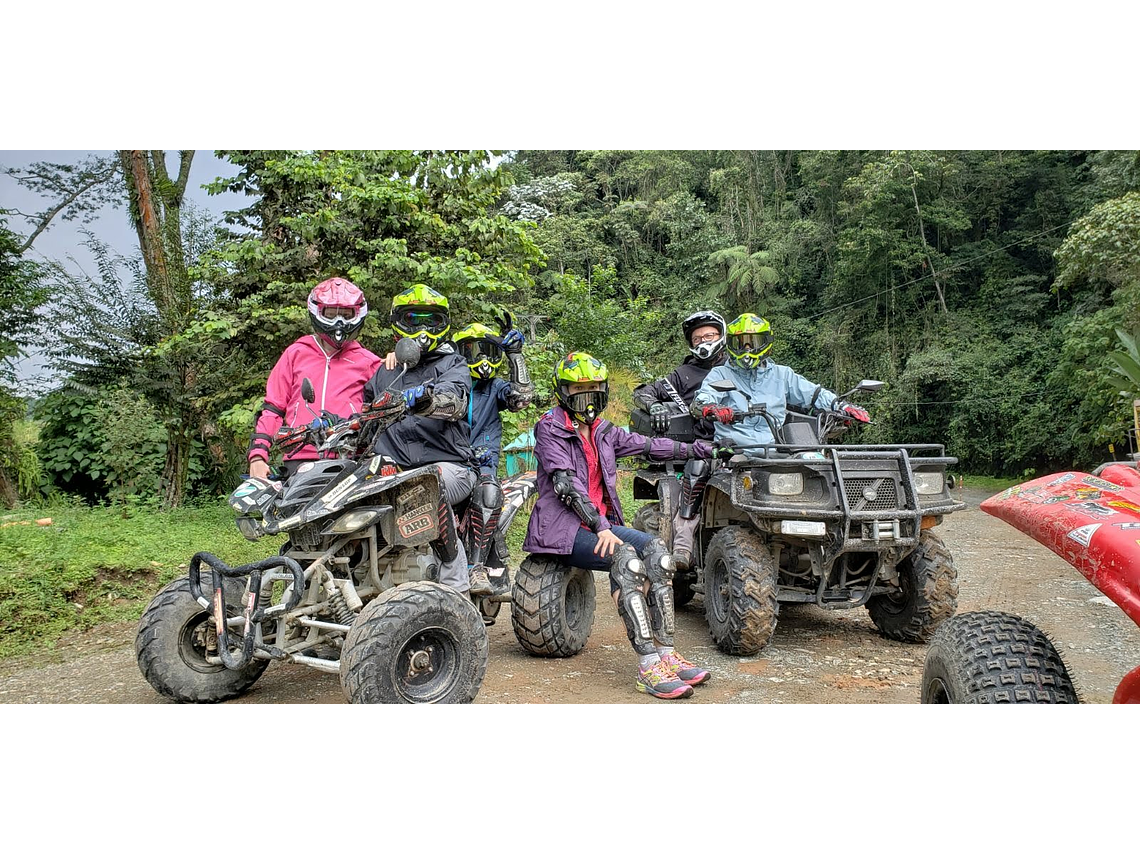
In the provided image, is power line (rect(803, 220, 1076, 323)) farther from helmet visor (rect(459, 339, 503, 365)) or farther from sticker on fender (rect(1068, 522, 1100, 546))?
sticker on fender (rect(1068, 522, 1100, 546))

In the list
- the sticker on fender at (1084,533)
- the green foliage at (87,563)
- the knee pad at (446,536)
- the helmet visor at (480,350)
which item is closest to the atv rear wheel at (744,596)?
the knee pad at (446,536)

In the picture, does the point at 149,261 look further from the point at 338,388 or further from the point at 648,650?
the point at 648,650

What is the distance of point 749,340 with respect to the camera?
608cm

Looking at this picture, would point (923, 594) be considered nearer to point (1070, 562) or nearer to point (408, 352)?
point (1070, 562)

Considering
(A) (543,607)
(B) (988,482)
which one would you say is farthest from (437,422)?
(B) (988,482)

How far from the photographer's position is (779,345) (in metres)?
31.3

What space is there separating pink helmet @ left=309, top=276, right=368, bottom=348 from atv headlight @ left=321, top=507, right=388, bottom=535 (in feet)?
4.02

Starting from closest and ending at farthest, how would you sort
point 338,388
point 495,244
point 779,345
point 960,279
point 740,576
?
point 338,388 → point 740,576 → point 495,244 → point 960,279 → point 779,345

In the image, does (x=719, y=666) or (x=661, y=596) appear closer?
(x=661, y=596)

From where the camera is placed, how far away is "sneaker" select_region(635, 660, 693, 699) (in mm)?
4250

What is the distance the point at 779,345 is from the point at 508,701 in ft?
94.0

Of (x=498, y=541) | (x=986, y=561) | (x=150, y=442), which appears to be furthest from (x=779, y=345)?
(x=498, y=541)

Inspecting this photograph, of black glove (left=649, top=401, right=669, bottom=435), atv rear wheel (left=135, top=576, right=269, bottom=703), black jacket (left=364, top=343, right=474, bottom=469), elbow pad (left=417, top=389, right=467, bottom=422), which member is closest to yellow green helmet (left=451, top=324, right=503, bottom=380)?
black jacket (left=364, top=343, right=474, bottom=469)

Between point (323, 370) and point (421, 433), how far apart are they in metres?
0.68
